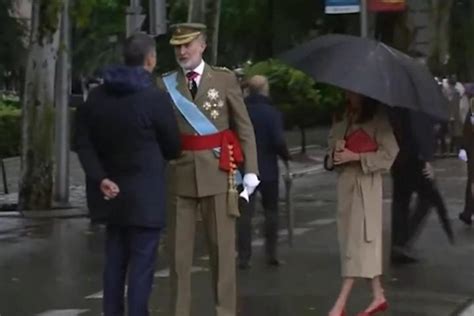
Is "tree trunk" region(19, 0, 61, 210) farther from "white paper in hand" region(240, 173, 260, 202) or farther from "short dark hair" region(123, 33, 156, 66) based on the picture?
"short dark hair" region(123, 33, 156, 66)

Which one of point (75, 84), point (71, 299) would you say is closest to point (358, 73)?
point (71, 299)

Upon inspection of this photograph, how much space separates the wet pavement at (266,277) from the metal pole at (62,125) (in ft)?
11.5

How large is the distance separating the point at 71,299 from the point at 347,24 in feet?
92.9

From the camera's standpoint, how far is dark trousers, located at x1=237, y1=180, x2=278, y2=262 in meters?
12.7

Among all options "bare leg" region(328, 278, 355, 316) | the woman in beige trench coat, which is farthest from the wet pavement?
the woman in beige trench coat

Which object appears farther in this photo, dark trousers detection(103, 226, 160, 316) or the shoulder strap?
the shoulder strap

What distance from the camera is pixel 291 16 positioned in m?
40.3

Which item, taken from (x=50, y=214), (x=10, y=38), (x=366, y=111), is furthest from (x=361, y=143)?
(x=10, y=38)

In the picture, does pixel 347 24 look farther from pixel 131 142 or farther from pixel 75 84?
pixel 131 142

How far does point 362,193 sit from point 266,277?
283cm

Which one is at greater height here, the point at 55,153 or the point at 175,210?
the point at 175,210

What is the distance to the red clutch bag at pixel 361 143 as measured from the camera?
9625mm

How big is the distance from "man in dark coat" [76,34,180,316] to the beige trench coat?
5.53 ft

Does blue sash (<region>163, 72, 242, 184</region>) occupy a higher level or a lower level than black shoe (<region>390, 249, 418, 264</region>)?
higher
